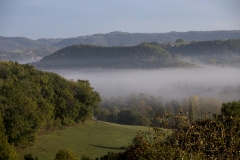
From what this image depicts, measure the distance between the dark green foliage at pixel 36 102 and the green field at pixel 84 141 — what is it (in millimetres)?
1364

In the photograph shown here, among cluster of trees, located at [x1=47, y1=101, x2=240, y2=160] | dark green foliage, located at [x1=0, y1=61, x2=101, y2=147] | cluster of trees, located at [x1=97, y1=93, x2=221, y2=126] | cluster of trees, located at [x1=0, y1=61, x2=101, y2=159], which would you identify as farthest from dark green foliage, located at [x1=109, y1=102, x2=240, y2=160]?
cluster of trees, located at [x1=97, y1=93, x2=221, y2=126]

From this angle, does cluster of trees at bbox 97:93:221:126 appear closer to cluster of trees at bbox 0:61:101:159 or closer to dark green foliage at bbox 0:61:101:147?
dark green foliage at bbox 0:61:101:147

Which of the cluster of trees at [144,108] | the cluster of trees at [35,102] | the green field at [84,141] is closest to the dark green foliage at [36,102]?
the cluster of trees at [35,102]

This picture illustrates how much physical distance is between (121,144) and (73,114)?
10.9 metres

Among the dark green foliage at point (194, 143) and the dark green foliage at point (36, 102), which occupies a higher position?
the dark green foliage at point (194, 143)

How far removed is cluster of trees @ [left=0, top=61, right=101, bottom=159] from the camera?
1344 inches

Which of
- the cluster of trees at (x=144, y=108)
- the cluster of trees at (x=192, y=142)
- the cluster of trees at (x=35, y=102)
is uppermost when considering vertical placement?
the cluster of trees at (x=192, y=142)

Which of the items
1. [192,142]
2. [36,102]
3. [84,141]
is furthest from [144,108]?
[192,142]

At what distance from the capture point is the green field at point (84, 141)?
34.6 meters

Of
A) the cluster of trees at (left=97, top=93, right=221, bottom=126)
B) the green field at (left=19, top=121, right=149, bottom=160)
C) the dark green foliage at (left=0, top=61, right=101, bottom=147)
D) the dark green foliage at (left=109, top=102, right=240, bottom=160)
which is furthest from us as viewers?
the cluster of trees at (left=97, top=93, right=221, bottom=126)

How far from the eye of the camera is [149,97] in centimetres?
10138

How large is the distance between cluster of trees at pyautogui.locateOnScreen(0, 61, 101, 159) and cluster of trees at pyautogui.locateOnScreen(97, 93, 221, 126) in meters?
17.8

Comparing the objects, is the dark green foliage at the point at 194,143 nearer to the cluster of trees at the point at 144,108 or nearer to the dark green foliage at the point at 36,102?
the dark green foliage at the point at 36,102

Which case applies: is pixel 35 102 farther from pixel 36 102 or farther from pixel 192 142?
pixel 192 142
